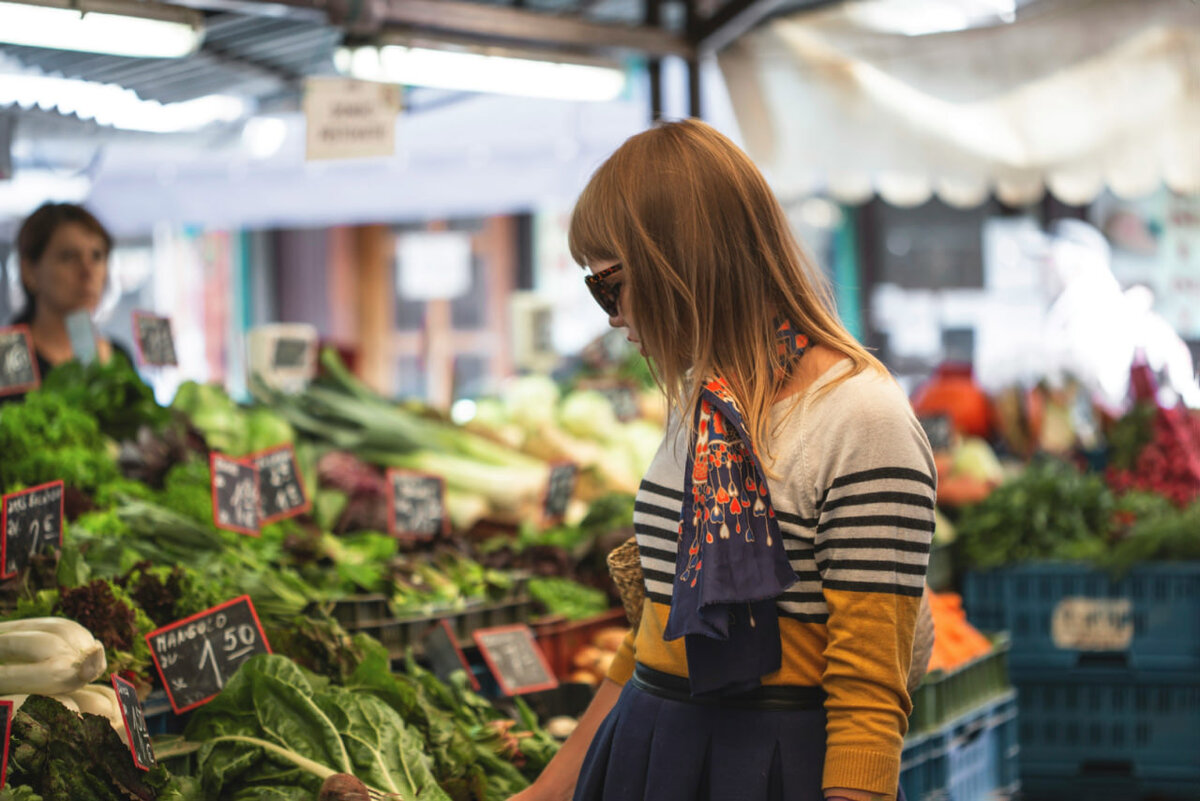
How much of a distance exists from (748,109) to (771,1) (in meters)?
0.60

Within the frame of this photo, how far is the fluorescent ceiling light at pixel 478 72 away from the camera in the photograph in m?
4.28

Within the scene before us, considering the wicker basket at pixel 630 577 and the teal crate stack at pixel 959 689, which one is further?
the teal crate stack at pixel 959 689

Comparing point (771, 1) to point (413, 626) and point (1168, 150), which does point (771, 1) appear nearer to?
point (1168, 150)

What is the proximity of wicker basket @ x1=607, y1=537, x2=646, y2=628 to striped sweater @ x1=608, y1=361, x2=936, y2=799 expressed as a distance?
0.37 m

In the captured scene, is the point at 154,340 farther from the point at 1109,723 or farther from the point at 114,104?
the point at 1109,723

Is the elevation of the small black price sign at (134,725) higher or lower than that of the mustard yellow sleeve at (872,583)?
lower

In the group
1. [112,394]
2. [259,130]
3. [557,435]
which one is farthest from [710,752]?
[259,130]

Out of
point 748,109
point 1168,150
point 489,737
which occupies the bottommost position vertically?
point 489,737

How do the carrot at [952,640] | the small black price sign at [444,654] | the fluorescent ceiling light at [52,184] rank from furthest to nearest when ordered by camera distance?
the fluorescent ceiling light at [52,184] < the carrot at [952,640] < the small black price sign at [444,654]

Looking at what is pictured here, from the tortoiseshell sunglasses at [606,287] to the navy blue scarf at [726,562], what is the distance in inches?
6.6

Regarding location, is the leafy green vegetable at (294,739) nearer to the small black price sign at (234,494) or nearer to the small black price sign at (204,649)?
the small black price sign at (204,649)

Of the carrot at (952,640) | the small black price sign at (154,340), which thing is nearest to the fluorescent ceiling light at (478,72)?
the small black price sign at (154,340)

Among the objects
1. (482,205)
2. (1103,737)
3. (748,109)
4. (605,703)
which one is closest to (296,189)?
(482,205)

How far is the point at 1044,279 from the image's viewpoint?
6.00m
